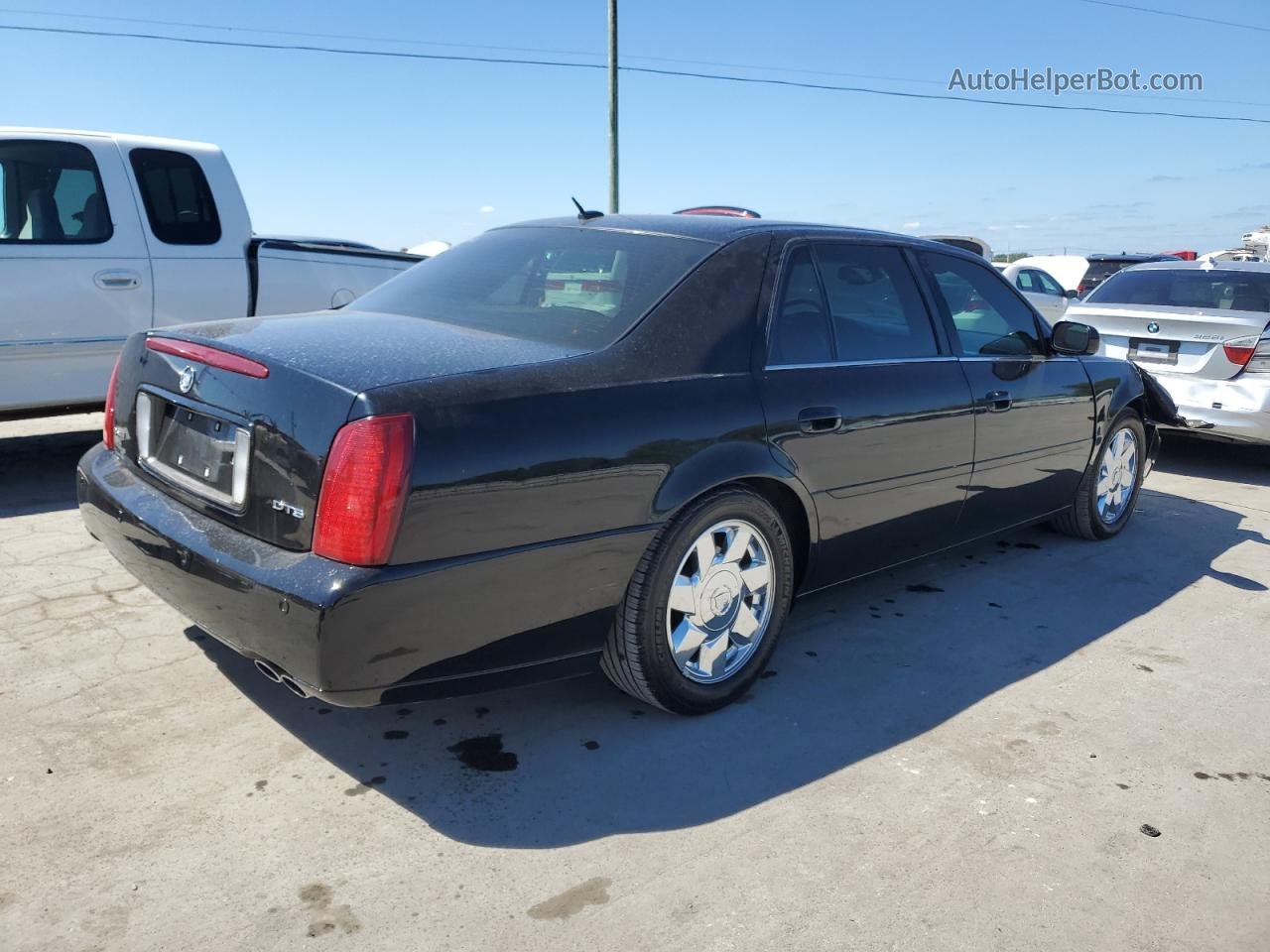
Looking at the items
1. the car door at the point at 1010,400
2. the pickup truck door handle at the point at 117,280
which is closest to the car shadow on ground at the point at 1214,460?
the car door at the point at 1010,400

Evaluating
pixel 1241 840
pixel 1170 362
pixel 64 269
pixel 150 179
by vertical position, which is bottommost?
pixel 1241 840

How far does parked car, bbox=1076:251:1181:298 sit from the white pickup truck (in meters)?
14.0

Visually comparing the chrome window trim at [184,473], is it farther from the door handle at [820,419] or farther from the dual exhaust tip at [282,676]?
the door handle at [820,419]

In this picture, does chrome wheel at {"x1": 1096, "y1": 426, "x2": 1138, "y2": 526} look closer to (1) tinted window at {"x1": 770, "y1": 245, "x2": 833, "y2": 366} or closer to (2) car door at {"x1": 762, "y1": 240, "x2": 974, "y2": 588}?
(2) car door at {"x1": 762, "y1": 240, "x2": 974, "y2": 588}

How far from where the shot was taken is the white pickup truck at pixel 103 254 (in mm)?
5504

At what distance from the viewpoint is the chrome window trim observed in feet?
8.63

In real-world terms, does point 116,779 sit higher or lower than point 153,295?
lower

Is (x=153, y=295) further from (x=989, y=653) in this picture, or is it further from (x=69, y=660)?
(x=989, y=653)

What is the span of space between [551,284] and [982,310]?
2.15 m

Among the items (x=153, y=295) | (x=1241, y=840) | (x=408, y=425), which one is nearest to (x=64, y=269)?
(x=153, y=295)

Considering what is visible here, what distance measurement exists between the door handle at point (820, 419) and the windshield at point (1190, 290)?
5.35m

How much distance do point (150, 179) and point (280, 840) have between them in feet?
15.7

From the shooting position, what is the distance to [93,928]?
2.17 meters

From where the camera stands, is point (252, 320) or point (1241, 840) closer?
point (1241, 840)
